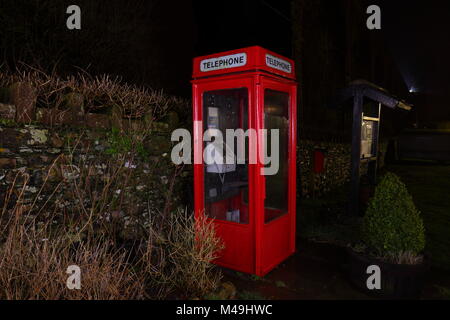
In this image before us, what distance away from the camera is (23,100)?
105 inches

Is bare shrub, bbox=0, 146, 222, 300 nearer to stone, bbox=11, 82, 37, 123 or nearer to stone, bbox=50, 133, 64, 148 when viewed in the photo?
stone, bbox=50, 133, 64, 148

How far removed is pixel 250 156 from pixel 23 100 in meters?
2.15

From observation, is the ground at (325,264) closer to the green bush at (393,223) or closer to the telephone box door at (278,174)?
the telephone box door at (278,174)

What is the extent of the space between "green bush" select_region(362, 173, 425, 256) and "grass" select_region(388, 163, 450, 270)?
354 mm

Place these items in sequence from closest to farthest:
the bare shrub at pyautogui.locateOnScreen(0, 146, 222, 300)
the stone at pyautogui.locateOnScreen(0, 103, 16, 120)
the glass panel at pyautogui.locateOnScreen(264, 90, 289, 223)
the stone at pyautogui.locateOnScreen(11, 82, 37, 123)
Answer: the bare shrub at pyautogui.locateOnScreen(0, 146, 222, 300) < the stone at pyautogui.locateOnScreen(0, 103, 16, 120) < the stone at pyautogui.locateOnScreen(11, 82, 37, 123) < the glass panel at pyautogui.locateOnScreen(264, 90, 289, 223)

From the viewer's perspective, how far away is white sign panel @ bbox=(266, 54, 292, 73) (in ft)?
10.0

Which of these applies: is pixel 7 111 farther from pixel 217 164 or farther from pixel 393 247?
pixel 393 247

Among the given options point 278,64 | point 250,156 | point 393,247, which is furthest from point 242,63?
point 393,247

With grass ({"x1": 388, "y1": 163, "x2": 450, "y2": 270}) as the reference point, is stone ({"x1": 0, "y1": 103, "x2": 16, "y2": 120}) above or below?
above

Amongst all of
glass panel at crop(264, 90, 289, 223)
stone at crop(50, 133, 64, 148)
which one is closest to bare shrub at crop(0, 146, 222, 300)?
stone at crop(50, 133, 64, 148)

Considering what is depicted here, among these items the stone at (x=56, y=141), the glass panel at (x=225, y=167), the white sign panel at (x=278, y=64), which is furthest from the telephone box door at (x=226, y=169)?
the stone at (x=56, y=141)

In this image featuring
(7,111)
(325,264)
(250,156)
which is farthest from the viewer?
(325,264)

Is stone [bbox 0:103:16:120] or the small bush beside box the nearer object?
stone [bbox 0:103:16:120]
